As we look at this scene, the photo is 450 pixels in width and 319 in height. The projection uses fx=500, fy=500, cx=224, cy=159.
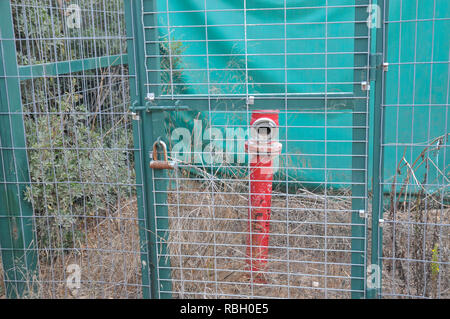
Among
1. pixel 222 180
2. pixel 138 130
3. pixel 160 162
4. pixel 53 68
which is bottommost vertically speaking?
pixel 222 180

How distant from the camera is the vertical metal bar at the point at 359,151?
250 cm

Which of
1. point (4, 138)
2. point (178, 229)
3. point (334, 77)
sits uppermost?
point (334, 77)

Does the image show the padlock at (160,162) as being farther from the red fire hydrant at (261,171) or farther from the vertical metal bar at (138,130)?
the red fire hydrant at (261,171)

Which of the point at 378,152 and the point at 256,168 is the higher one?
the point at 378,152

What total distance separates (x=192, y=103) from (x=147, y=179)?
50 centimetres

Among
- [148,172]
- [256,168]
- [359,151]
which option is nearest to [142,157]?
[148,172]

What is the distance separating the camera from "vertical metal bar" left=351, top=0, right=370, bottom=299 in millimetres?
2502

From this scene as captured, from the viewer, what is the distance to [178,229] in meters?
2.92

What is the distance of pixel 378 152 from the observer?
100 inches

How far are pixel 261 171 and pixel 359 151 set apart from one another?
68 cm

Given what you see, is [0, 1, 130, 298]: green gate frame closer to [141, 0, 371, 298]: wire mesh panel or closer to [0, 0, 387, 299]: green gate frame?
[0, 0, 387, 299]: green gate frame

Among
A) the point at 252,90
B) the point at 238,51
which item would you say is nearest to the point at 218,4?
the point at 238,51

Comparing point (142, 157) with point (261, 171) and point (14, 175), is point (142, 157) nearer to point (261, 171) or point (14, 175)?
point (261, 171)

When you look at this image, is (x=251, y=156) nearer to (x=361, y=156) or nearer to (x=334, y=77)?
(x=361, y=156)
